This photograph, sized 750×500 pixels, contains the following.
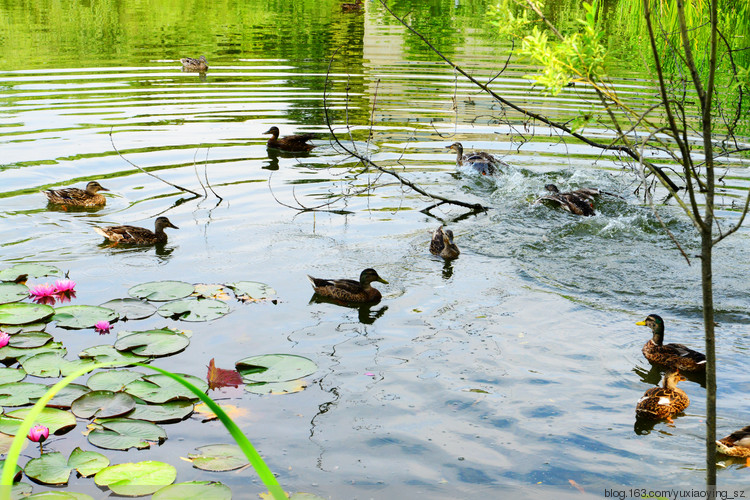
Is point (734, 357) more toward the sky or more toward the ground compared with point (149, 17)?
more toward the ground

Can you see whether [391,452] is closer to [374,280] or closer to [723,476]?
[723,476]

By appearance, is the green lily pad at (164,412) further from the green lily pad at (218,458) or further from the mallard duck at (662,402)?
the mallard duck at (662,402)

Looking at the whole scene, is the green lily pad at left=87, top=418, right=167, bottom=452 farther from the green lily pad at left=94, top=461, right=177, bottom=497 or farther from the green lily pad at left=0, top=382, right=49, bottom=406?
the green lily pad at left=0, top=382, right=49, bottom=406

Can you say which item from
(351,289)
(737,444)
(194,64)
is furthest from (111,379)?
(194,64)

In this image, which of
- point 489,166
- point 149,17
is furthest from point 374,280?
point 149,17

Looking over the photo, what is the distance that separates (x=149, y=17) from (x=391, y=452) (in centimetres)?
2386

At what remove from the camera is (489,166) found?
10594 mm

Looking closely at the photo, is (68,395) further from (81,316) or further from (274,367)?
(274,367)

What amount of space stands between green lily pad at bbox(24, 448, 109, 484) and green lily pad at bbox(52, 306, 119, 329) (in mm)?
1882

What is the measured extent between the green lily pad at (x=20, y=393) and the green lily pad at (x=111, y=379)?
32cm

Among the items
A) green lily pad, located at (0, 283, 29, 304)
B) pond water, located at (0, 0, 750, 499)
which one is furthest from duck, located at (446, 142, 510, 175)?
green lily pad, located at (0, 283, 29, 304)

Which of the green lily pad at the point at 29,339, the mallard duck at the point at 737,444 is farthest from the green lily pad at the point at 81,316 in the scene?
the mallard duck at the point at 737,444

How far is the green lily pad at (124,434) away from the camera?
4.45 meters

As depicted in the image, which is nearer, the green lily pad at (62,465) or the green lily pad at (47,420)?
the green lily pad at (62,465)
